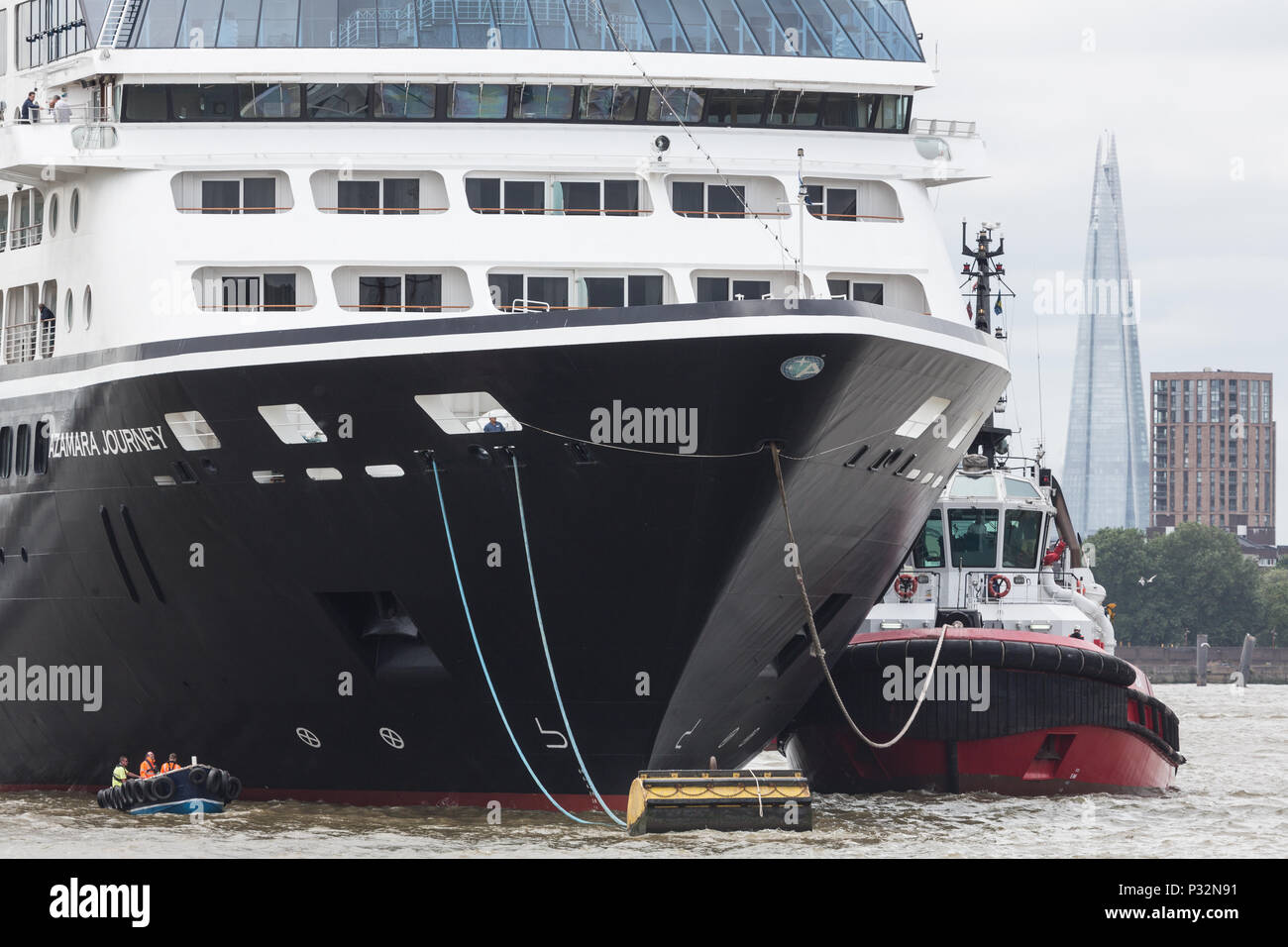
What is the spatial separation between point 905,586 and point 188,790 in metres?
15.0

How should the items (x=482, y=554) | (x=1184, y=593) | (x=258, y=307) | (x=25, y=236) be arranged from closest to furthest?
(x=482, y=554), (x=258, y=307), (x=25, y=236), (x=1184, y=593)

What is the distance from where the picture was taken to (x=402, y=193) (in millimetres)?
28109

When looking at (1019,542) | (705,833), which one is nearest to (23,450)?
(705,833)

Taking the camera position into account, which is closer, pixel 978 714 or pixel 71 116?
pixel 71 116

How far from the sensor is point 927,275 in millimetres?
29312

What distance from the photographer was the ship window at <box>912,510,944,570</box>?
3856 cm

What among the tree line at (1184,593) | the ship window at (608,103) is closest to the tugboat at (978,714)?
the ship window at (608,103)

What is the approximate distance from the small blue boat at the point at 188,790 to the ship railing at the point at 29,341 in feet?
20.1

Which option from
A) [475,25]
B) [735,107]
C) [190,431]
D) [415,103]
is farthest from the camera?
[735,107]

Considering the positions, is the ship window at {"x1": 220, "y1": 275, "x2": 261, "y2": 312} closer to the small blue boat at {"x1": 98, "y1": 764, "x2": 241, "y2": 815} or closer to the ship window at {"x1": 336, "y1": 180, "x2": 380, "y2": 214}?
the ship window at {"x1": 336, "y1": 180, "x2": 380, "y2": 214}

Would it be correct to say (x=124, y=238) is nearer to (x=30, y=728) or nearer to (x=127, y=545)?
(x=127, y=545)

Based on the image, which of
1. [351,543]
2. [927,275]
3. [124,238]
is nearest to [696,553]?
[351,543]

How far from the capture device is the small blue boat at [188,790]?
2728cm

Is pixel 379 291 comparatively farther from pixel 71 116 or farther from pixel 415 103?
pixel 71 116
